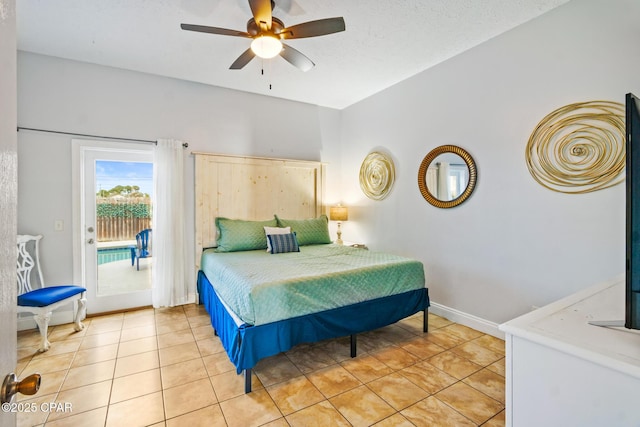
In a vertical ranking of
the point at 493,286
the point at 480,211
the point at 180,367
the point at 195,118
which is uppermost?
the point at 195,118

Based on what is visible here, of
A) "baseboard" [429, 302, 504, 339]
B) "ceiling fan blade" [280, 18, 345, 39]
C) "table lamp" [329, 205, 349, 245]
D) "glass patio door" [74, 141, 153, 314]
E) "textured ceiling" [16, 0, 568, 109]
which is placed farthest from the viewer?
"table lamp" [329, 205, 349, 245]

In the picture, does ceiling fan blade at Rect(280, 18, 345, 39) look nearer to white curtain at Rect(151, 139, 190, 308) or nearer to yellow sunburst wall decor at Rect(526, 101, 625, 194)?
yellow sunburst wall decor at Rect(526, 101, 625, 194)

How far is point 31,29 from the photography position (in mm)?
2697

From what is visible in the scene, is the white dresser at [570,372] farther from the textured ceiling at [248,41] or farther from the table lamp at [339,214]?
the table lamp at [339,214]

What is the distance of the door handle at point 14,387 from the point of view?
0.61 meters

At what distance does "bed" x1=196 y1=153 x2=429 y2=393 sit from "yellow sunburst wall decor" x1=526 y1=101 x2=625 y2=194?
1.39 metres

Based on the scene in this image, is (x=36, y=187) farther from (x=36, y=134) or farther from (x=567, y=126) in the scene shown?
(x=567, y=126)

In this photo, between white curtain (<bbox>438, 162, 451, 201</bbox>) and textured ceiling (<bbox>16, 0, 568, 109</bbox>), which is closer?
textured ceiling (<bbox>16, 0, 568, 109</bbox>)

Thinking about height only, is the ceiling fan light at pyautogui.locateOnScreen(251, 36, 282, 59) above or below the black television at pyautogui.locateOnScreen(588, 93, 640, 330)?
above

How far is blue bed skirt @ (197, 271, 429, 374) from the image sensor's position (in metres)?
2.08

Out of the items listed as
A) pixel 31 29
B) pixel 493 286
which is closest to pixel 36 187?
pixel 31 29

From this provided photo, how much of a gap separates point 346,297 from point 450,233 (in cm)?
154

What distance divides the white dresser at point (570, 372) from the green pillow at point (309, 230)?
3.20 meters

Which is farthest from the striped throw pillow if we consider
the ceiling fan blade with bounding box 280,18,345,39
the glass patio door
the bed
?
the ceiling fan blade with bounding box 280,18,345,39
